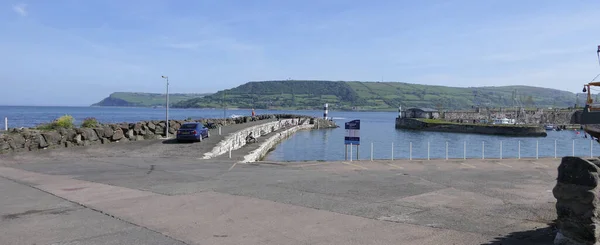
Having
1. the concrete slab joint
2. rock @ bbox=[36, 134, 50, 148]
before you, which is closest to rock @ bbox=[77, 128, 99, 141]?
rock @ bbox=[36, 134, 50, 148]

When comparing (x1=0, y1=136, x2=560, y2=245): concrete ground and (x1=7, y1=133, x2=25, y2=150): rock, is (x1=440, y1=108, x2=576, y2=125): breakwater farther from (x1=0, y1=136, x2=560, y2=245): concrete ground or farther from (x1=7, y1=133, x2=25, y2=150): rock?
(x1=0, y1=136, x2=560, y2=245): concrete ground

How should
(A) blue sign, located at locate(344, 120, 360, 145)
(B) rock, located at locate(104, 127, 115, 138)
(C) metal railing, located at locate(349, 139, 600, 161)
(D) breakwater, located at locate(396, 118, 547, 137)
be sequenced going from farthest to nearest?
(D) breakwater, located at locate(396, 118, 547, 137) < (C) metal railing, located at locate(349, 139, 600, 161) < (B) rock, located at locate(104, 127, 115, 138) < (A) blue sign, located at locate(344, 120, 360, 145)

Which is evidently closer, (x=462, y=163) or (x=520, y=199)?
(x=520, y=199)

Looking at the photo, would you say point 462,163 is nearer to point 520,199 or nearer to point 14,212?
point 520,199

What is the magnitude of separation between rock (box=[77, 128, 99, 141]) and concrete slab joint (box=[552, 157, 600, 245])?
84.8 ft

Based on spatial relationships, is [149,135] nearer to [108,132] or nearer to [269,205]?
[108,132]

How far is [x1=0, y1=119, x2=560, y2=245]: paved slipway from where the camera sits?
8.21 metres

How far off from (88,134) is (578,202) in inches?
1038

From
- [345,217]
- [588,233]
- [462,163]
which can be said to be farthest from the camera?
[462,163]

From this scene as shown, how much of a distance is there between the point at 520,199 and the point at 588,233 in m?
5.79

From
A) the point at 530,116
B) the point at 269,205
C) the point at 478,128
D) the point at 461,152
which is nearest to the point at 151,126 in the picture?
the point at 269,205

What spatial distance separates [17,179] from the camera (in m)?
15.3

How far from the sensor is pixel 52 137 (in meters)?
25.1

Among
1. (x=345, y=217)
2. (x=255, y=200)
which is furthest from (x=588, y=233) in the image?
(x=255, y=200)
